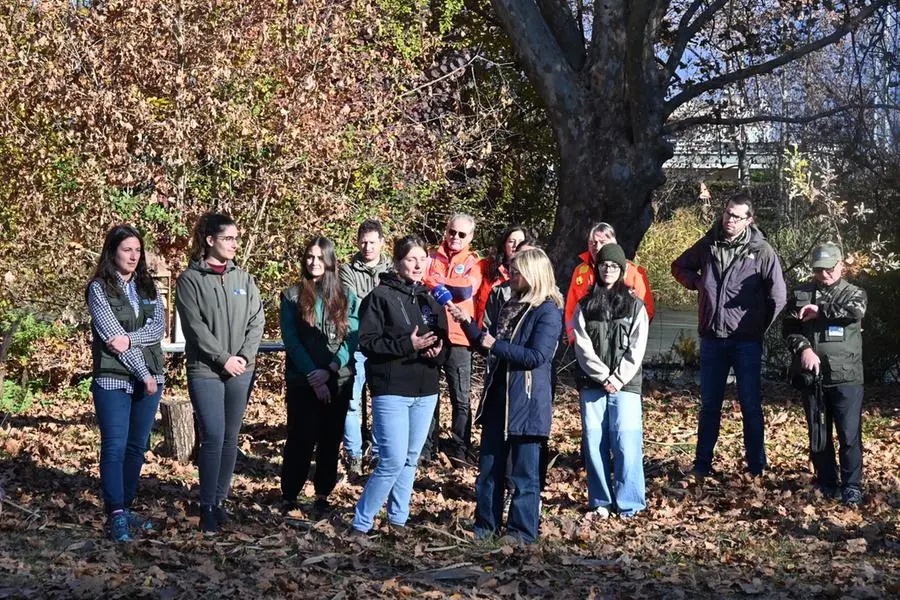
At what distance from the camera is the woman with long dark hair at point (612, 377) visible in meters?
8.17

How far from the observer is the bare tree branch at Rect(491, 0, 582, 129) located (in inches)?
569

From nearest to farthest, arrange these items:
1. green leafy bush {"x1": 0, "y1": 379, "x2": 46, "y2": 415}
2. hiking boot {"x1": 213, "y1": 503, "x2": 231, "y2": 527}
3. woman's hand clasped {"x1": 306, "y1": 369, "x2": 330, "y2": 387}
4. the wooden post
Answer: hiking boot {"x1": 213, "y1": 503, "x2": 231, "y2": 527}
woman's hand clasped {"x1": 306, "y1": 369, "x2": 330, "y2": 387}
the wooden post
green leafy bush {"x1": 0, "y1": 379, "x2": 46, "y2": 415}

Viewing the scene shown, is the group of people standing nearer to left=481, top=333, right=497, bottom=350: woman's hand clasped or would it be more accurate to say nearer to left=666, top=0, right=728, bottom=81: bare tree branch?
left=481, top=333, right=497, bottom=350: woman's hand clasped

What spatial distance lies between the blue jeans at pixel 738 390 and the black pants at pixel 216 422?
12.3 ft

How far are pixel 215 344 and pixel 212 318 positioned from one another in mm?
190

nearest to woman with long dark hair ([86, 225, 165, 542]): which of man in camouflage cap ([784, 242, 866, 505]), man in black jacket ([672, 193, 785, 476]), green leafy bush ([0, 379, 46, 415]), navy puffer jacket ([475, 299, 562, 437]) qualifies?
navy puffer jacket ([475, 299, 562, 437])

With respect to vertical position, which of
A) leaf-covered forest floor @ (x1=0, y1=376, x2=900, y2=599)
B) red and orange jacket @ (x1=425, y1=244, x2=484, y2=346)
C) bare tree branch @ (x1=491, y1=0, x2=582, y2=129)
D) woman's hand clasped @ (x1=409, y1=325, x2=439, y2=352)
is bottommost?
leaf-covered forest floor @ (x1=0, y1=376, x2=900, y2=599)

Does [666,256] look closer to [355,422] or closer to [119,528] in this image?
[355,422]

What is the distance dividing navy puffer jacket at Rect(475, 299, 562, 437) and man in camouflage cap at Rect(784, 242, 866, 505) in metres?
2.40

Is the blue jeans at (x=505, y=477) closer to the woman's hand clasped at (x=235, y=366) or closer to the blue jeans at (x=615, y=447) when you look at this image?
the blue jeans at (x=615, y=447)

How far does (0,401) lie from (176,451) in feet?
12.4

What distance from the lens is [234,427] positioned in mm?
7660

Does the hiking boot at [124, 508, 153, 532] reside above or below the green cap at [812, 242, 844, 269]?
below

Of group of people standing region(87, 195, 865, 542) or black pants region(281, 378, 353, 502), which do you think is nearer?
group of people standing region(87, 195, 865, 542)
